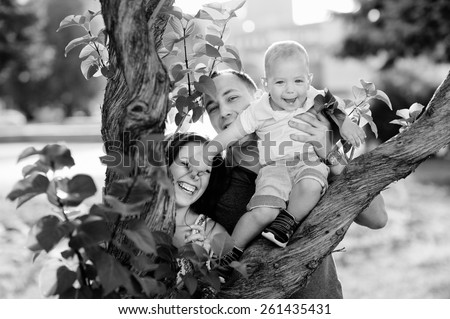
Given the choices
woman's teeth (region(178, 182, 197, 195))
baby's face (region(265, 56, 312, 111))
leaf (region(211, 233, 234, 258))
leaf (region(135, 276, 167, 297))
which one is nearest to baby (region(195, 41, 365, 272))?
baby's face (region(265, 56, 312, 111))

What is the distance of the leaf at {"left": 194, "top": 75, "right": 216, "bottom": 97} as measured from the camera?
1.87m

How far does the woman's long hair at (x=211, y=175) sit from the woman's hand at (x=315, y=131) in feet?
1.12

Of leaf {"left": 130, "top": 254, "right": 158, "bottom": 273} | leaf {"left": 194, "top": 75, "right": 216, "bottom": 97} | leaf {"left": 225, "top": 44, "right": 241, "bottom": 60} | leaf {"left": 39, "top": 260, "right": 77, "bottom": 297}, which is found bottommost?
leaf {"left": 39, "top": 260, "right": 77, "bottom": 297}

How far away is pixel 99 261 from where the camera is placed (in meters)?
1.34

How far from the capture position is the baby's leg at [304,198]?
1.98m

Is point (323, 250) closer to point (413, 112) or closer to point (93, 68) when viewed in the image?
point (413, 112)

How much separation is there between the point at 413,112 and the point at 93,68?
1.12 meters

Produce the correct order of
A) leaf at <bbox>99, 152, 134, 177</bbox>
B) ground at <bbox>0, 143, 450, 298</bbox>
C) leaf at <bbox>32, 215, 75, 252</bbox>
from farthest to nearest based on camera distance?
ground at <bbox>0, 143, 450, 298</bbox>, leaf at <bbox>99, 152, 134, 177</bbox>, leaf at <bbox>32, 215, 75, 252</bbox>

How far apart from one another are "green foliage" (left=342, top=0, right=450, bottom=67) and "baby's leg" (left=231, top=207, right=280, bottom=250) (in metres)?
12.1

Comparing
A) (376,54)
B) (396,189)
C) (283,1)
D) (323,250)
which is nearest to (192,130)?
(323,250)

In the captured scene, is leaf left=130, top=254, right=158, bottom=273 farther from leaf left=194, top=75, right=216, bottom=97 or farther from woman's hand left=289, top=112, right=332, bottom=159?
woman's hand left=289, top=112, right=332, bottom=159

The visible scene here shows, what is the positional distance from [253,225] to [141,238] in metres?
0.72

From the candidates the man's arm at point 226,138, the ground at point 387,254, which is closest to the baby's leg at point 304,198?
the man's arm at point 226,138

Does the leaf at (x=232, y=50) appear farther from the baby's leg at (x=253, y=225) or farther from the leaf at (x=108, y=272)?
the leaf at (x=108, y=272)
